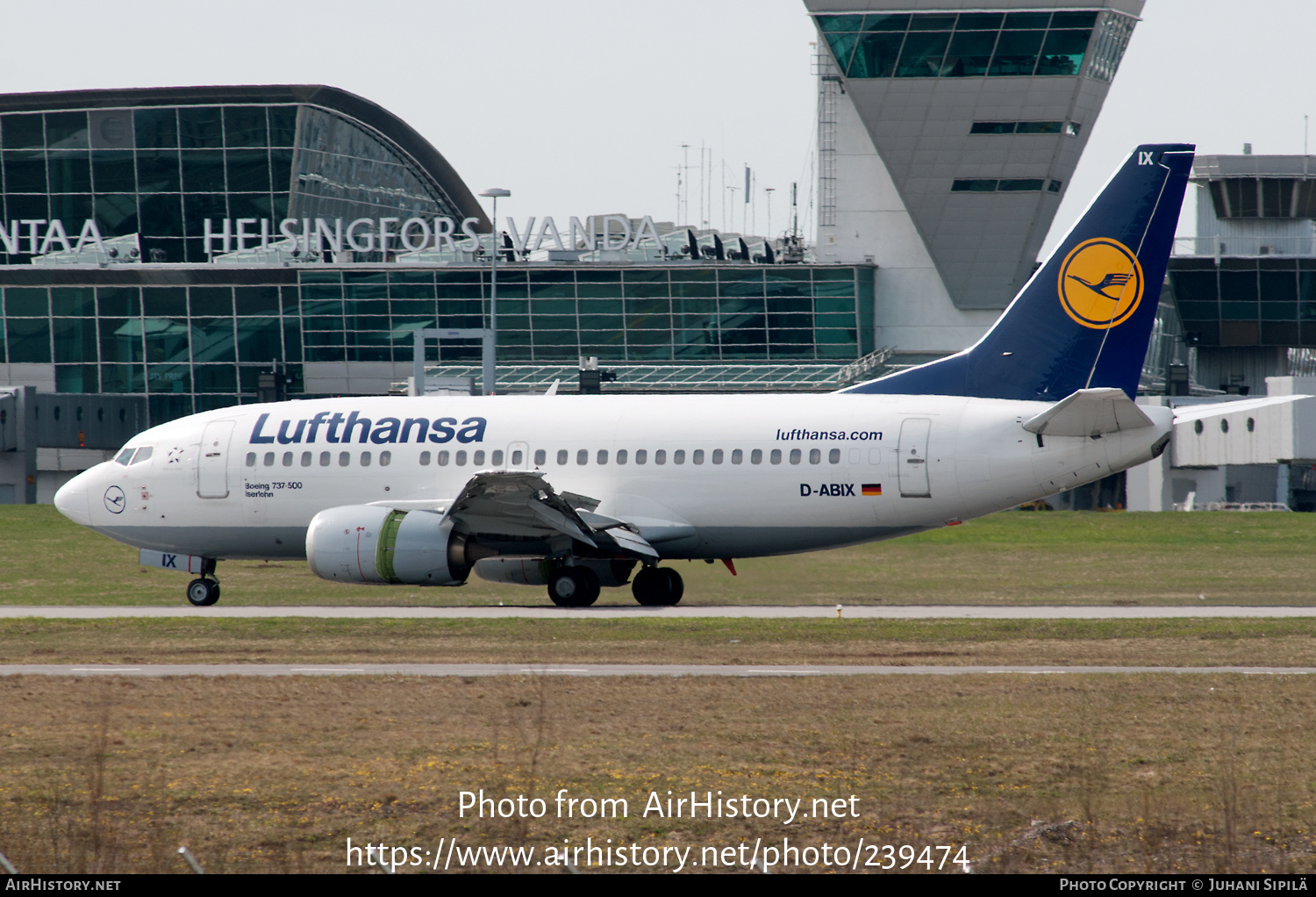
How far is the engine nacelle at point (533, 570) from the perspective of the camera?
2967 centimetres

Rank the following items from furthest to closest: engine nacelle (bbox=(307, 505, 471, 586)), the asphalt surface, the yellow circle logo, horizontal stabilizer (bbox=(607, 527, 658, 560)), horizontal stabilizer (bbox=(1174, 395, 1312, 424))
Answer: horizontal stabilizer (bbox=(1174, 395, 1312, 424))
horizontal stabilizer (bbox=(607, 527, 658, 560))
engine nacelle (bbox=(307, 505, 471, 586))
the yellow circle logo
the asphalt surface

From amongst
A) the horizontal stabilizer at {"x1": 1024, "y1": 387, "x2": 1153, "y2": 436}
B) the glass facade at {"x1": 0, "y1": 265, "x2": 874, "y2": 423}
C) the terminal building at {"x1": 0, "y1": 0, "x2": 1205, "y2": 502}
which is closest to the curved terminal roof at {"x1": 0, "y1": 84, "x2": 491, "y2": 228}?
the terminal building at {"x1": 0, "y1": 0, "x2": 1205, "y2": 502}

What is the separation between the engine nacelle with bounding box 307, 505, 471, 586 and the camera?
2791 centimetres

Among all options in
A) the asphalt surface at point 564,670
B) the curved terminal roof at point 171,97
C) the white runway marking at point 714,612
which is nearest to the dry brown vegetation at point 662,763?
the asphalt surface at point 564,670

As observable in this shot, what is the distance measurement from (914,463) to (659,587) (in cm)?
571

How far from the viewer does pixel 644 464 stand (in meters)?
29.2

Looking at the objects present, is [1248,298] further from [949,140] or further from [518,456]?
[518,456]

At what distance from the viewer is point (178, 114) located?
9475 centimetres

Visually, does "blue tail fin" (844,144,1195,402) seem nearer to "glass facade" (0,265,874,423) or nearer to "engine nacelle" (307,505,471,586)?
"engine nacelle" (307,505,471,586)

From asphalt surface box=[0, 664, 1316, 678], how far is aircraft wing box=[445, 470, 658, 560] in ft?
24.2

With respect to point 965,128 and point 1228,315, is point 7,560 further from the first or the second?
point 1228,315

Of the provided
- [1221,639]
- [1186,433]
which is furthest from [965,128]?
[1221,639]
